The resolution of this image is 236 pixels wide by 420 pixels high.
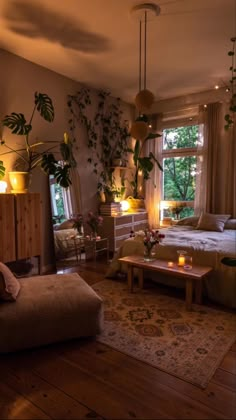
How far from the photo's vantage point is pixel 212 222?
14.4ft

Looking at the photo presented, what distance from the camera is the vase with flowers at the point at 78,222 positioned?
4.45 metres

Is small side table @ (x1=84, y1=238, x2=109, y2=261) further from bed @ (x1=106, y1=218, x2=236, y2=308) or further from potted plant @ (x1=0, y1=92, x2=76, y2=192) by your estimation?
potted plant @ (x1=0, y1=92, x2=76, y2=192)

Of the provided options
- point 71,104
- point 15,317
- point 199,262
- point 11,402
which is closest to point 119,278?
point 199,262

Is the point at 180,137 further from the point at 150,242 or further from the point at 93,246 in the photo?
the point at 150,242

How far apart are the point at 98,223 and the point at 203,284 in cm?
212

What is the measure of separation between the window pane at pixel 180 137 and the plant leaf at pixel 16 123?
3.10 m

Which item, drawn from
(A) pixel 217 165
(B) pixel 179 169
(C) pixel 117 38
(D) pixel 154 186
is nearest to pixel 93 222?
(D) pixel 154 186

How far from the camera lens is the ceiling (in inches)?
106

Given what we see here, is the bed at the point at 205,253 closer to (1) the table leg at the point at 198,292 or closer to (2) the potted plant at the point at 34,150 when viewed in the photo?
(1) the table leg at the point at 198,292

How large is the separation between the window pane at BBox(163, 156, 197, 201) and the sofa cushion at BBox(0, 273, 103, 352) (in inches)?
143

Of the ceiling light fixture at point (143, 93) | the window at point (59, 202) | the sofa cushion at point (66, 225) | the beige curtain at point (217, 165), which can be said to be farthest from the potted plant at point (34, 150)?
the beige curtain at point (217, 165)

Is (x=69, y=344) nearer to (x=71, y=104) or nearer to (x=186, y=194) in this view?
(x=71, y=104)

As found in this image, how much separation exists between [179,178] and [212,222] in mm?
1474

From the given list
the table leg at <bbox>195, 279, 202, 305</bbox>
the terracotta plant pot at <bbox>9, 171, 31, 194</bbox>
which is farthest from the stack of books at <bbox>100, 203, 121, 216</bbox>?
the table leg at <bbox>195, 279, 202, 305</bbox>
